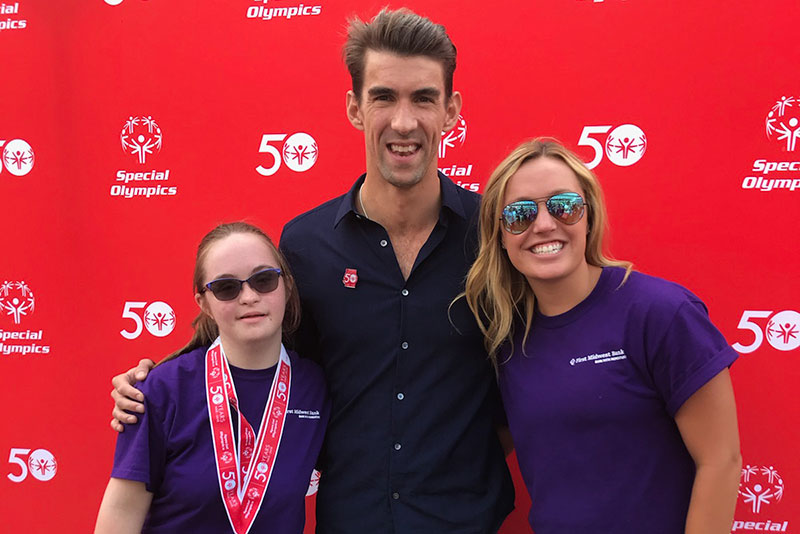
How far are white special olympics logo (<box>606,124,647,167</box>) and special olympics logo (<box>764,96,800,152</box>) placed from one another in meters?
0.49

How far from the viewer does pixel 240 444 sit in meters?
1.88

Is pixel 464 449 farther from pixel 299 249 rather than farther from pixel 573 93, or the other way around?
pixel 573 93

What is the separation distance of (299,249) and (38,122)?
1.81 meters

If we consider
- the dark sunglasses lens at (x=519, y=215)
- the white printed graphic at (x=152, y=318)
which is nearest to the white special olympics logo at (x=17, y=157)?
the white printed graphic at (x=152, y=318)

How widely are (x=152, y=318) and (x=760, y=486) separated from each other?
2853 millimetres

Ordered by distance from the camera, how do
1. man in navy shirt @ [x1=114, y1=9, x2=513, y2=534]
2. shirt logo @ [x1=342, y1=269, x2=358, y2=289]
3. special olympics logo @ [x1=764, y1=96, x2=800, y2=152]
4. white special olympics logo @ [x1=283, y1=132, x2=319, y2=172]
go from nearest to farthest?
man in navy shirt @ [x1=114, y1=9, x2=513, y2=534] < shirt logo @ [x1=342, y1=269, x2=358, y2=289] < special olympics logo @ [x1=764, y1=96, x2=800, y2=152] < white special olympics logo @ [x1=283, y1=132, x2=319, y2=172]

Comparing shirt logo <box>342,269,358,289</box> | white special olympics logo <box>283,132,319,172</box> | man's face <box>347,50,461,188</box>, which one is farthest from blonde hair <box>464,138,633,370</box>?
white special olympics logo <box>283,132,319,172</box>

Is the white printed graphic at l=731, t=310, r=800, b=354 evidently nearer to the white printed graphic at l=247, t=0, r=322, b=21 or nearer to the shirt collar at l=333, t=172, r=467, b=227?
the shirt collar at l=333, t=172, r=467, b=227

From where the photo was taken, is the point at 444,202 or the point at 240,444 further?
the point at 444,202

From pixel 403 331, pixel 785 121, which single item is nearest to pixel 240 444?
pixel 403 331

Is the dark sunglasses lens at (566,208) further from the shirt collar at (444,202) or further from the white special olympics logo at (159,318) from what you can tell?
the white special olympics logo at (159,318)

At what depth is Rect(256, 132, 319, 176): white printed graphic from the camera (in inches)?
113

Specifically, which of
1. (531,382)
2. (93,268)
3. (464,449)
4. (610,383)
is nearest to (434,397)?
(464,449)

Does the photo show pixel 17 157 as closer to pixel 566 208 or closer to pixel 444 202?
pixel 444 202
